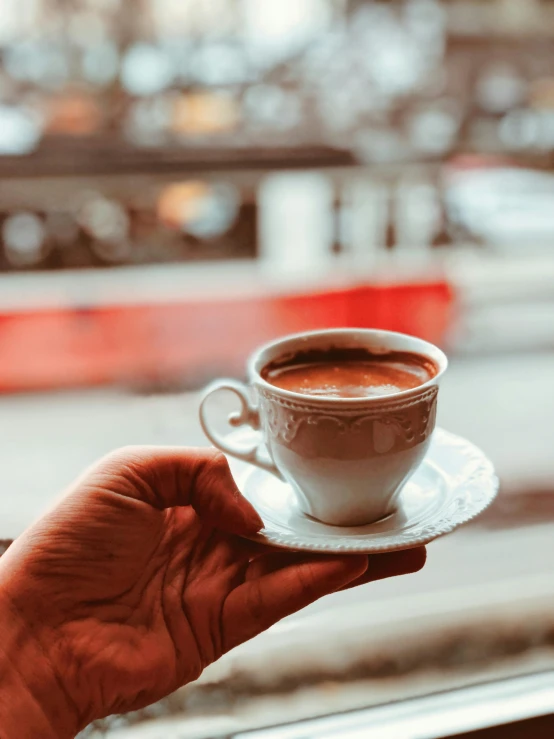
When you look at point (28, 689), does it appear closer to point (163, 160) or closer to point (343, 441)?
point (343, 441)

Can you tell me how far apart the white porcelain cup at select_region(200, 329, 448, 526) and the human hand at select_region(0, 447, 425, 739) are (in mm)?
49

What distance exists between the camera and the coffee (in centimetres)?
72

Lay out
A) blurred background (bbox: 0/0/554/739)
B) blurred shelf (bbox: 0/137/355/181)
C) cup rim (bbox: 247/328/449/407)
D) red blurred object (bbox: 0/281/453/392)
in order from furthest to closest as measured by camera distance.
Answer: blurred shelf (bbox: 0/137/355/181) → red blurred object (bbox: 0/281/453/392) → blurred background (bbox: 0/0/554/739) → cup rim (bbox: 247/328/449/407)

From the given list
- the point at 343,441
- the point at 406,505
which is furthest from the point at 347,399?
the point at 406,505

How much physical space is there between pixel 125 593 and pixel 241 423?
0.19 meters

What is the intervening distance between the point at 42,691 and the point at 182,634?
13 cm

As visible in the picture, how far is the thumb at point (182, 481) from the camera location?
2.12ft

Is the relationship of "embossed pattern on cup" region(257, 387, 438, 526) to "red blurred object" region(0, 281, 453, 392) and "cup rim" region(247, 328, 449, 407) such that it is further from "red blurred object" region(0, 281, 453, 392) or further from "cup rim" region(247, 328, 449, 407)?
"red blurred object" region(0, 281, 453, 392)

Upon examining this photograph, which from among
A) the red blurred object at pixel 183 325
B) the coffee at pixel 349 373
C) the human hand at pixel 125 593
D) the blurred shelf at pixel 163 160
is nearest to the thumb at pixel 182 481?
the human hand at pixel 125 593

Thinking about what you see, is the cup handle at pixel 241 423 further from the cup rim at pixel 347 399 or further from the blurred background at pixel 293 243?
the blurred background at pixel 293 243

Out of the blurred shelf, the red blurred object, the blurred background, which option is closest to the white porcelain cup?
the blurred background

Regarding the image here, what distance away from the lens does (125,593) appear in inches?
27.6

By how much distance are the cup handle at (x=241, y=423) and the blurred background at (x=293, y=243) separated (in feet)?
0.49

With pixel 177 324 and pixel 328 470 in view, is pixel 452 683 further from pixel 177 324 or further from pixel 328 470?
pixel 177 324
